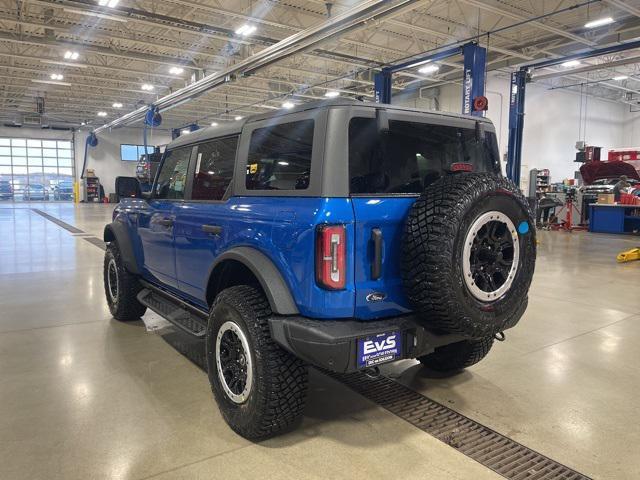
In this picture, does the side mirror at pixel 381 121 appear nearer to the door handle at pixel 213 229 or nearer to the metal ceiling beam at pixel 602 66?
the door handle at pixel 213 229

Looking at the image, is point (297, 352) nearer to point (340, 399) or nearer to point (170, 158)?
point (340, 399)

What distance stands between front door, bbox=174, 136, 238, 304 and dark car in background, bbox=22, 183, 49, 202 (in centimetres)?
3121

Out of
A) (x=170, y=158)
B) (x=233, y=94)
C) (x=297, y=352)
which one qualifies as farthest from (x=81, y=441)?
(x=233, y=94)

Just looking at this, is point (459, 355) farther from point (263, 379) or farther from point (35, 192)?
point (35, 192)

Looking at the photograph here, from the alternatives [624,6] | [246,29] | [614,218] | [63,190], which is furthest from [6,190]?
[624,6]

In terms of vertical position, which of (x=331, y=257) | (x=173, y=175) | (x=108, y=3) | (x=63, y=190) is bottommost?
(x=331, y=257)

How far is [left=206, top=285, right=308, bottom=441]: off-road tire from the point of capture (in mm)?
2127

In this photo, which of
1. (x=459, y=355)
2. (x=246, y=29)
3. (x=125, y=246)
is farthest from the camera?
(x=246, y=29)

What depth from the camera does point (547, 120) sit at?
21.3 metres

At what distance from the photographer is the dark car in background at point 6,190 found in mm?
28359

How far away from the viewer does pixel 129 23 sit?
11328 mm

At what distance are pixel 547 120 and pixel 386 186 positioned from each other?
22.2 meters

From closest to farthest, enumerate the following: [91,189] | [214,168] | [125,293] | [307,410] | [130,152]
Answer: [307,410], [214,168], [125,293], [91,189], [130,152]

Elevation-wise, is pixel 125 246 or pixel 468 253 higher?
pixel 468 253
